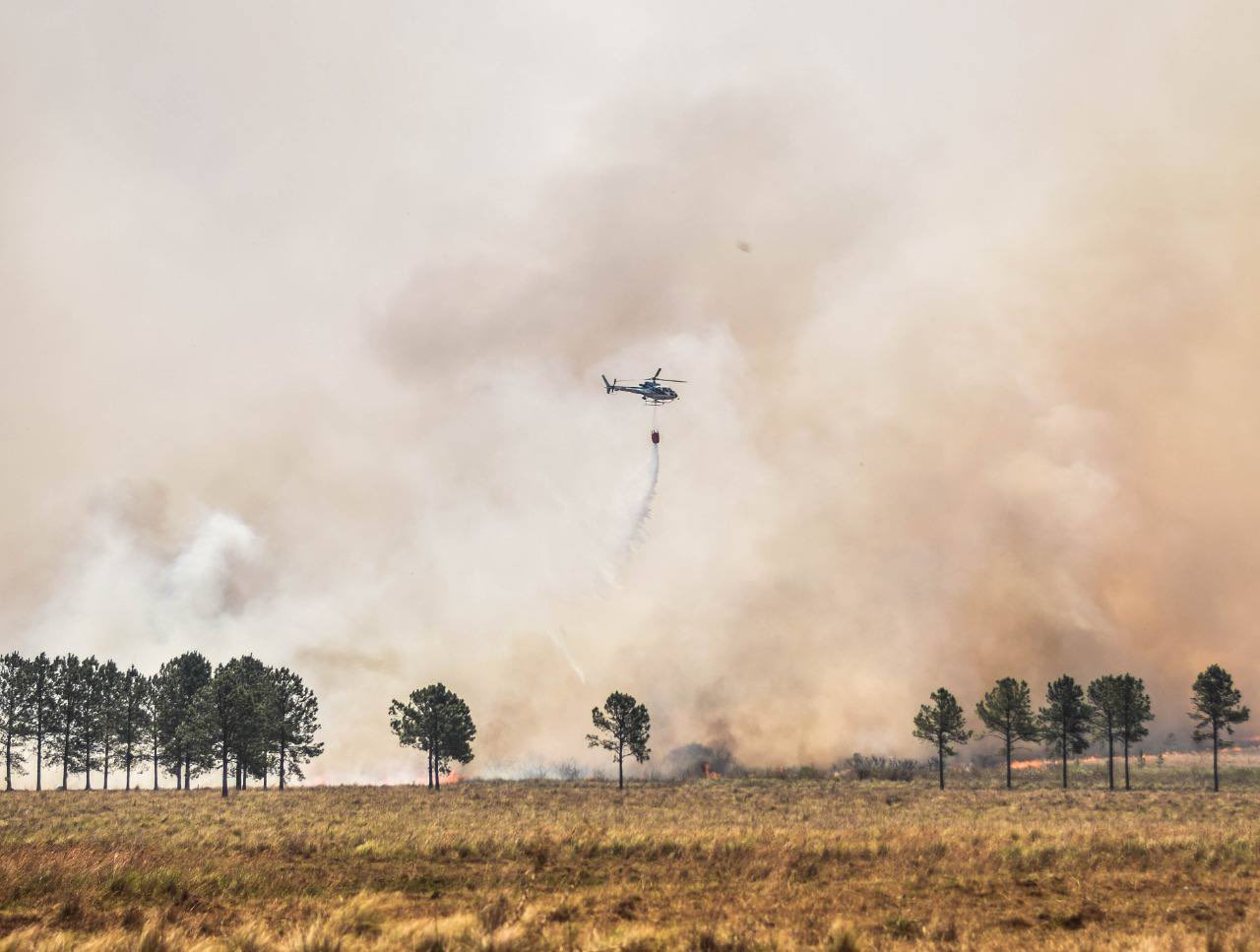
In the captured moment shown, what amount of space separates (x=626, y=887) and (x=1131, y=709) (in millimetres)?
90142

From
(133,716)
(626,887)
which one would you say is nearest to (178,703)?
(133,716)

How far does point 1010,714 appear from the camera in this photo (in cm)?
8706

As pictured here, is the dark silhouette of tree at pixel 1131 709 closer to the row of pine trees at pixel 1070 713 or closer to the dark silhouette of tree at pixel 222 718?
the row of pine trees at pixel 1070 713

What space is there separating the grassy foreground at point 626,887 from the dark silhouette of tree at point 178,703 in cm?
5823

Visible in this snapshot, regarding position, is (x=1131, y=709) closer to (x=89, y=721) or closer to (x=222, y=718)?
(x=222, y=718)

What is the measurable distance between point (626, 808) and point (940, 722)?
53.9 m

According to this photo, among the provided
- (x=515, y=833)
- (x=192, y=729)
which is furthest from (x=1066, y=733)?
(x=192, y=729)

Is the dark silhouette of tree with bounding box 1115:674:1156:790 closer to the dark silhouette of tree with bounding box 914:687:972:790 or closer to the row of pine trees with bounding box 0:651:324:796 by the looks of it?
the dark silhouette of tree with bounding box 914:687:972:790

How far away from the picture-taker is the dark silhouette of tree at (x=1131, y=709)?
8519cm

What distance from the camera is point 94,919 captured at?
1513cm

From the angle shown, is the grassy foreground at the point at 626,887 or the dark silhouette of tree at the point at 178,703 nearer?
the grassy foreground at the point at 626,887

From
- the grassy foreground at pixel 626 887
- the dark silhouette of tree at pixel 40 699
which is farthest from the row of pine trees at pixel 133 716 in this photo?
the grassy foreground at pixel 626 887

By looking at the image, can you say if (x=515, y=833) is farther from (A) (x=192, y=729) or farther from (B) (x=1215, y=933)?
(A) (x=192, y=729)

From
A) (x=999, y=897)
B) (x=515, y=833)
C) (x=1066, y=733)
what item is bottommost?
(x=1066, y=733)
